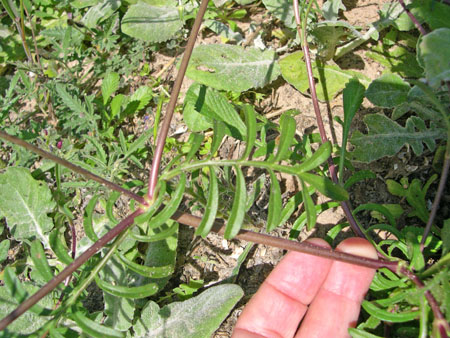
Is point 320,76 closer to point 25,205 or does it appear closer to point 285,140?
point 285,140

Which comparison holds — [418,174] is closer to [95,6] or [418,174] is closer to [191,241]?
[191,241]

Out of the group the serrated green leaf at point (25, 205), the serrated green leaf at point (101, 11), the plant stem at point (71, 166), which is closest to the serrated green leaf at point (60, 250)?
the plant stem at point (71, 166)

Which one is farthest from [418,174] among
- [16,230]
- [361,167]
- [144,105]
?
[16,230]

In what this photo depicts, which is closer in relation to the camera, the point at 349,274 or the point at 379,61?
the point at 349,274

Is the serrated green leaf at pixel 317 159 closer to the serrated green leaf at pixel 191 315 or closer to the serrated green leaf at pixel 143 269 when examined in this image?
the serrated green leaf at pixel 143 269

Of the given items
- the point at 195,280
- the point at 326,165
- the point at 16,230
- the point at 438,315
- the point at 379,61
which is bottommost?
the point at 195,280

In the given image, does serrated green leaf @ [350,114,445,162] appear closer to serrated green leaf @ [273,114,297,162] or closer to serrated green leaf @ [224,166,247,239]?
serrated green leaf @ [273,114,297,162]
